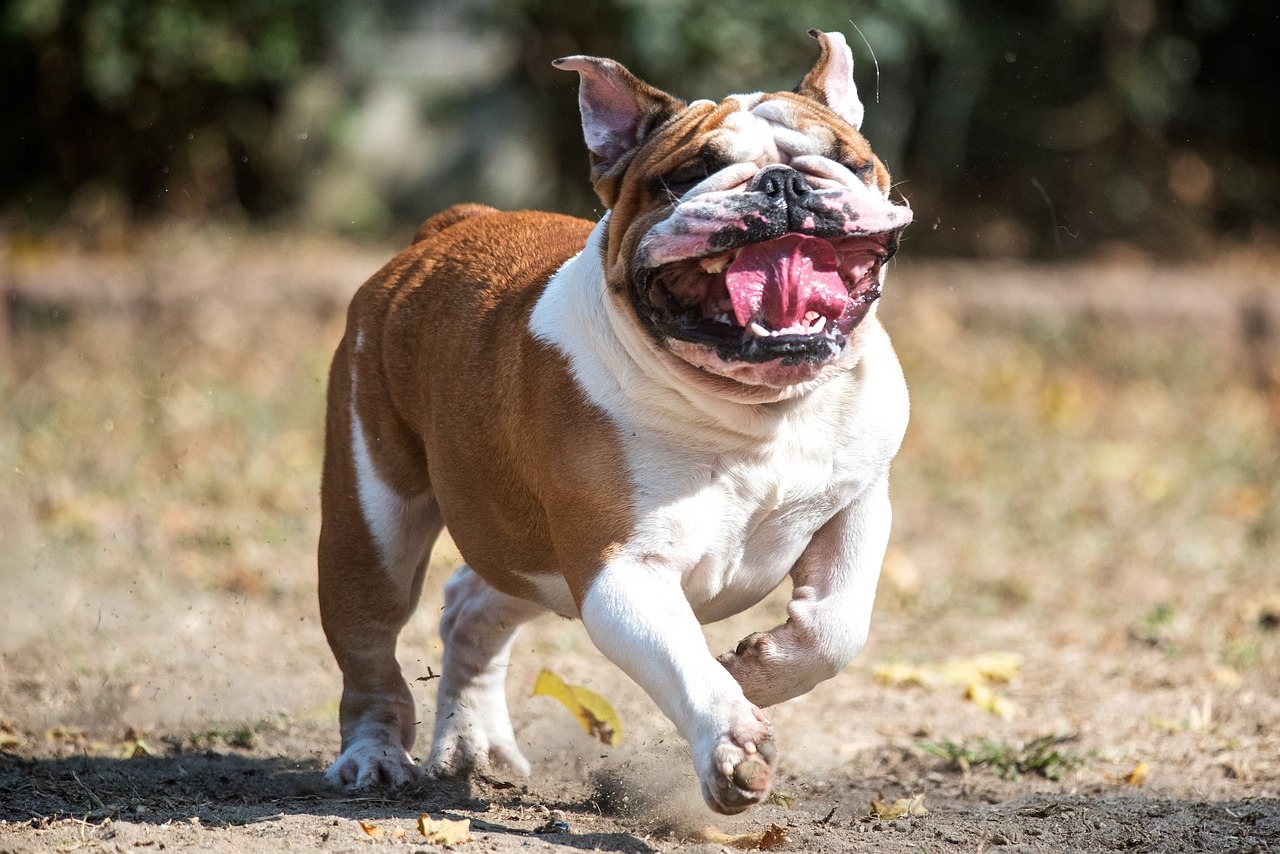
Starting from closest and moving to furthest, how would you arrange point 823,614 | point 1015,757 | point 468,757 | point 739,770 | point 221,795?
point 739,770 → point 823,614 → point 221,795 → point 468,757 → point 1015,757

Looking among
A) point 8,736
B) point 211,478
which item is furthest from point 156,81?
point 8,736

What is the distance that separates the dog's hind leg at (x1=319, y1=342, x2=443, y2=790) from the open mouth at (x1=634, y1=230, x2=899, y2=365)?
1263 millimetres

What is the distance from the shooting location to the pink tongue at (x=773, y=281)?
3756mm

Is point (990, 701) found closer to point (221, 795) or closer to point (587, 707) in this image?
point (587, 707)

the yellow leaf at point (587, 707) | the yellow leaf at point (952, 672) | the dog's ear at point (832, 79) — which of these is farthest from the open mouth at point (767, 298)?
the yellow leaf at point (952, 672)

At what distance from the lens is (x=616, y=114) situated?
13.8 ft

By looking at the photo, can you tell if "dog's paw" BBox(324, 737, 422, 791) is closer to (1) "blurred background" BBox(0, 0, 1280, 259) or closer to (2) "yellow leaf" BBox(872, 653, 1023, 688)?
(2) "yellow leaf" BBox(872, 653, 1023, 688)

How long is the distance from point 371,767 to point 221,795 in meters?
0.43

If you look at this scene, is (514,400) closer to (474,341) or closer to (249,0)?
(474,341)

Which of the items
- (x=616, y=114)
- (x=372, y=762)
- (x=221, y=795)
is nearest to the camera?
(x=616, y=114)

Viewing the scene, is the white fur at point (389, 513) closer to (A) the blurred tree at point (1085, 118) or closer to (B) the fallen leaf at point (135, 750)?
(B) the fallen leaf at point (135, 750)

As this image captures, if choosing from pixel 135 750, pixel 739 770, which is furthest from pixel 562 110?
pixel 739 770

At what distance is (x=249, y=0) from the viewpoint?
35.6 feet

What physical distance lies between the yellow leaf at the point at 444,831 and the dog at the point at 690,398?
0.54 meters
